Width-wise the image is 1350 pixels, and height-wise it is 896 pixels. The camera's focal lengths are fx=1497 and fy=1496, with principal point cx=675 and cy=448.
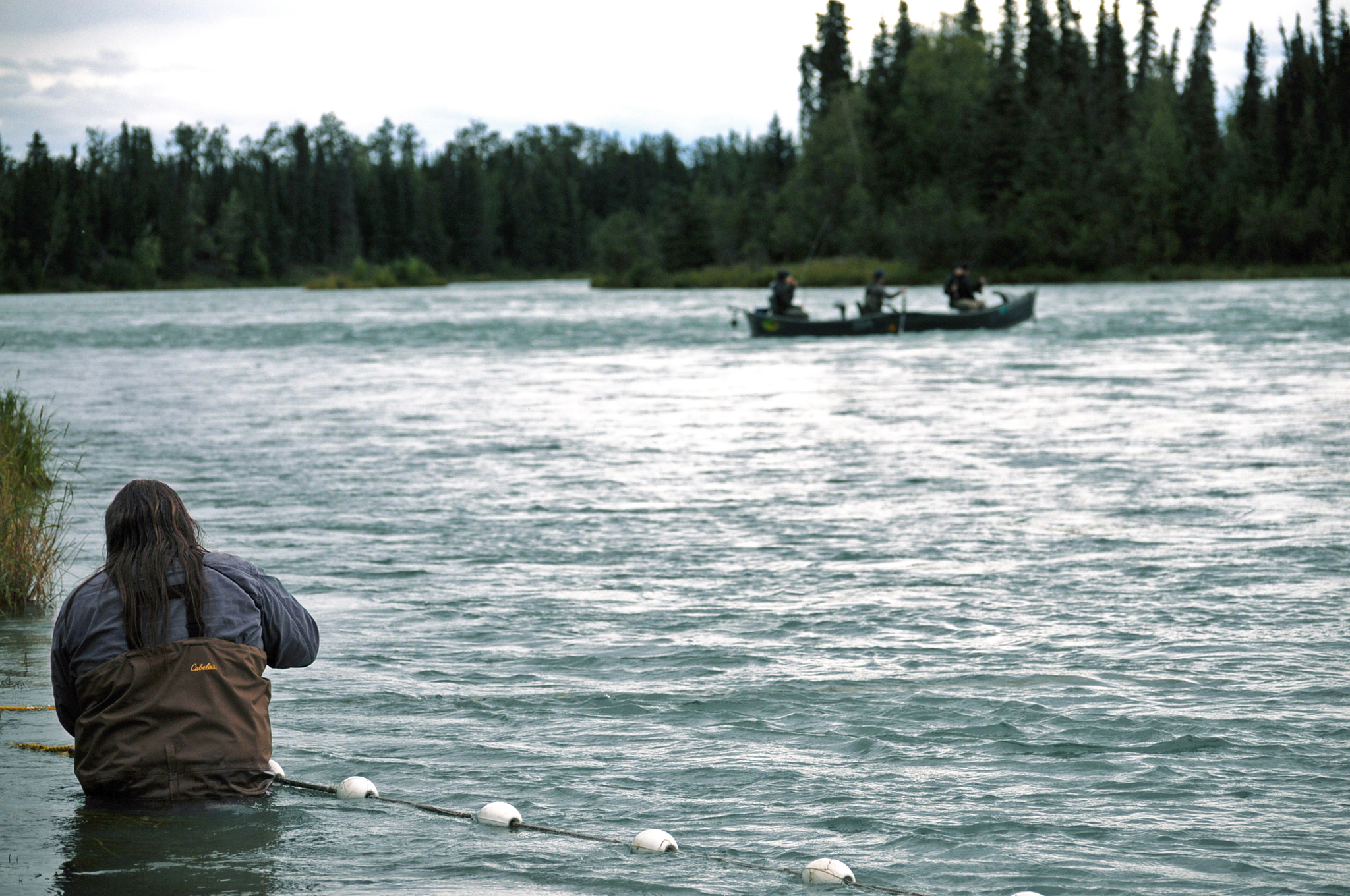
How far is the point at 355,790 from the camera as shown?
216 inches

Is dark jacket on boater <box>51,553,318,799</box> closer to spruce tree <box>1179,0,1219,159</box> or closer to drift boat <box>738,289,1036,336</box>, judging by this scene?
drift boat <box>738,289,1036,336</box>

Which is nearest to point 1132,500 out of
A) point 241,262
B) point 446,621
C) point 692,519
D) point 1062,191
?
point 692,519

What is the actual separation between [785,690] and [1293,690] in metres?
2.48

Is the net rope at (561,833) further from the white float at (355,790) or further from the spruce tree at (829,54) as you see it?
the spruce tree at (829,54)

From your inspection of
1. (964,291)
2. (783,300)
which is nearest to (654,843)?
(783,300)

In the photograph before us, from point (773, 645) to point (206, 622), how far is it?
4.45 meters

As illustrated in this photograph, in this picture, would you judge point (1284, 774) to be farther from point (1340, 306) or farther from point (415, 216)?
point (415, 216)

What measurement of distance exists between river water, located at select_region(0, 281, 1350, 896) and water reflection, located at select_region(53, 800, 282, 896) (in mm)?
16

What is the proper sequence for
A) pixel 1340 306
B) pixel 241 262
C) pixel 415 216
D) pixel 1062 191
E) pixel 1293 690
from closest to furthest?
pixel 1293 690 < pixel 1340 306 < pixel 1062 191 < pixel 241 262 < pixel 415 216

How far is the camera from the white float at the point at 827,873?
477cm

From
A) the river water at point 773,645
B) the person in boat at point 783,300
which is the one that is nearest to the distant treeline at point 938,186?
the person in boat at point 783,300

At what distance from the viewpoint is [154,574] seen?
4422 millimetres

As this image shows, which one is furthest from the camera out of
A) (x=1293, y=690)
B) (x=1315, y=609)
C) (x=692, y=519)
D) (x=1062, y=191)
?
(x=1062, y=191)

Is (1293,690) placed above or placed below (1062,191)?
below
